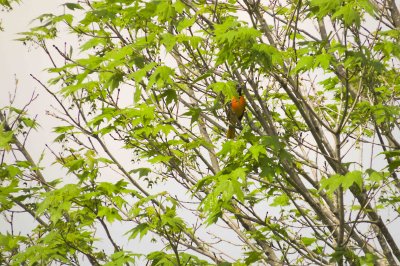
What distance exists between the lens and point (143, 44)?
3.83 metres

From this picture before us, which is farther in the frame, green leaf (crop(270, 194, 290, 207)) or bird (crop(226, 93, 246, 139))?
green leaf (crop(270, 194, 290, 207))

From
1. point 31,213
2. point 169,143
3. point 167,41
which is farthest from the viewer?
point 31,213

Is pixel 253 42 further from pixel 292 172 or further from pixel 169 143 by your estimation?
pixel 169 143

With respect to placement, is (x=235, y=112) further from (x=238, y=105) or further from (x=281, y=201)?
(x=281, y=201)

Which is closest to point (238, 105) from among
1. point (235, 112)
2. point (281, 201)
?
point (235, 112)

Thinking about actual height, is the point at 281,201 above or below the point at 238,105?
below

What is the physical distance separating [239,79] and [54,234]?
2568 millimetres

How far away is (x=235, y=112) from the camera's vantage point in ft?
14.1

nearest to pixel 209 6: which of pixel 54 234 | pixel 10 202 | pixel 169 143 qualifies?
pixel 169 143

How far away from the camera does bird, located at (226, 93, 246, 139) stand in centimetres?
417

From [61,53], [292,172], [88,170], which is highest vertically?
[61,53]

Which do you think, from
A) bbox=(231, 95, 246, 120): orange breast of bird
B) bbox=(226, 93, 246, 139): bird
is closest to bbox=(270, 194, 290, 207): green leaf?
→ bbox=(226, 93, 246, 139): bird

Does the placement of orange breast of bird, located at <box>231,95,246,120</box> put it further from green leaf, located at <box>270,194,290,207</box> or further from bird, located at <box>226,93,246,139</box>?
green leaf, located at <box>270,194,290,207</box>

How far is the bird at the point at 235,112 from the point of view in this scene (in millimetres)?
4168
